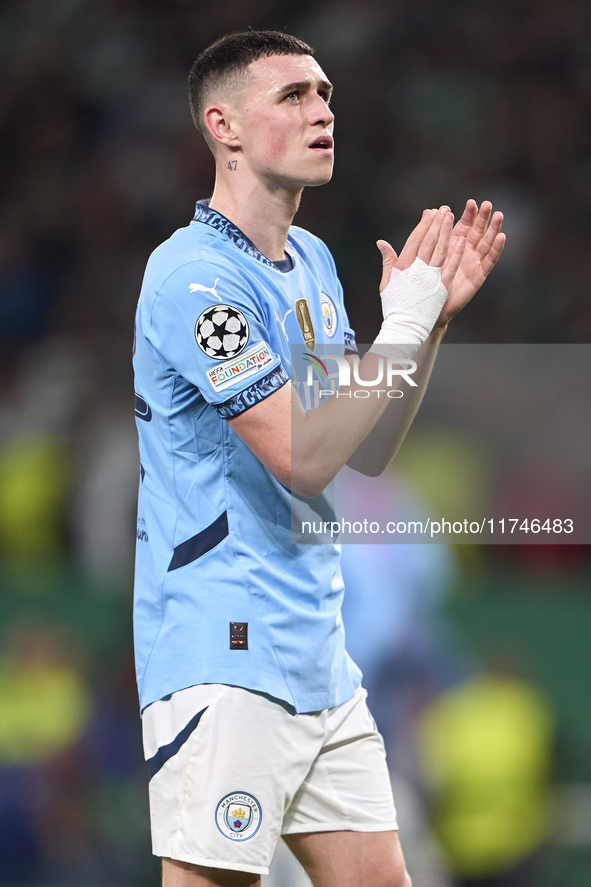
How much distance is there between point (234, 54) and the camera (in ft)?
7.70

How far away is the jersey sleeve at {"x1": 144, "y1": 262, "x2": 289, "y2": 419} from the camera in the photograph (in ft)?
6.54

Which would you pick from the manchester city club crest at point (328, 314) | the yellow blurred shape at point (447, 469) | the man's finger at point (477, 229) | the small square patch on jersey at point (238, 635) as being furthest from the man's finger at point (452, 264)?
the yellow blurred shape at point (447, 469)

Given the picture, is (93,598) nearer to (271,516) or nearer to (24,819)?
(24,819)

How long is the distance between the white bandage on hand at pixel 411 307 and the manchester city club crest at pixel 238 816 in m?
0.89

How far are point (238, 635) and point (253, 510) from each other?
24 centimetres

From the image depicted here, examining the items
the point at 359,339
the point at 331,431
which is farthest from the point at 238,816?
the point at 359,339

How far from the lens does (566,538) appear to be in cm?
661

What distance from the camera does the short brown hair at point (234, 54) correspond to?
7.66 ft

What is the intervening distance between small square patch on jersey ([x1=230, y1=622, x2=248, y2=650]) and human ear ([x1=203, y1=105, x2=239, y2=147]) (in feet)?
3.31

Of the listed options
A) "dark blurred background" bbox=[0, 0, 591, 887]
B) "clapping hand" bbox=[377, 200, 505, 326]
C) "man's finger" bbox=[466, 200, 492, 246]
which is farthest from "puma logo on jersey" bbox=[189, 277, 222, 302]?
"dark blurred background" bbox=[0, 0, 591, 887]

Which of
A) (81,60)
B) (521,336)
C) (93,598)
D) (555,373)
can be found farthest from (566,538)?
(81,60)

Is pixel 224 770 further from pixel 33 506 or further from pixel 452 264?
pixel 33 506

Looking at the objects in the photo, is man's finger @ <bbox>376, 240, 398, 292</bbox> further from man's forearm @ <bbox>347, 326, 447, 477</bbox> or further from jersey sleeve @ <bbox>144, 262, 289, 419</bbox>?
jersey sleeve @ <bbox>144, 262, 289, 419</bbox>

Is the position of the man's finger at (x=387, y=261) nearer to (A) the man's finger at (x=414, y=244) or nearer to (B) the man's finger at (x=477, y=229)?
(A) the man's finger at (x=414, y=244)
